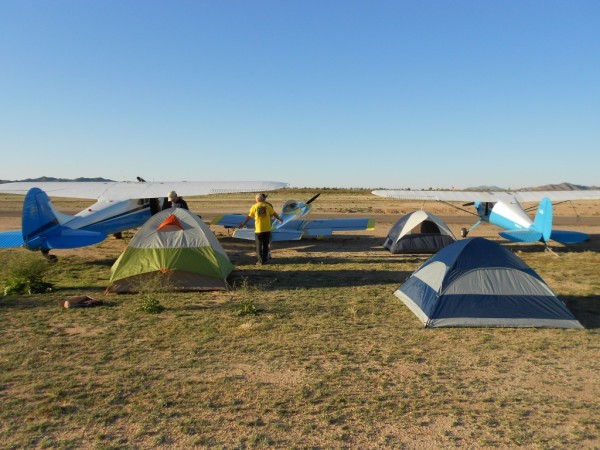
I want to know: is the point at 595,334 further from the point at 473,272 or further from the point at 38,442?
the point at 38,442

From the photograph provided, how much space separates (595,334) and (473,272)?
171 centimetres

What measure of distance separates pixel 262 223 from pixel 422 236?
4.86 m

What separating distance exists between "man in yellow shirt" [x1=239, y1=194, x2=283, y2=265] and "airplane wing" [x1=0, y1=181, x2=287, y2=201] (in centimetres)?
192

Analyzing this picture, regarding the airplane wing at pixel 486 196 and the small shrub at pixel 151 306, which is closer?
the small shrub at pixel 151 306

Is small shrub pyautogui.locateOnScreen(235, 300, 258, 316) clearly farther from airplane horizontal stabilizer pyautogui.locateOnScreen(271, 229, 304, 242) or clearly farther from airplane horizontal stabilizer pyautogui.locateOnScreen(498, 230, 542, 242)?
airplane horizontal stabilizer pyautogui.locateOnScreen(498, 230, 542, 242)

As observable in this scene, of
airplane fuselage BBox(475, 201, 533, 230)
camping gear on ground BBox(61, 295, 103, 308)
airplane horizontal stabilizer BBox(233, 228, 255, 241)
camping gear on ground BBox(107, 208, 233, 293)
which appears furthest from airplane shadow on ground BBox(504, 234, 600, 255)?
camping gear on ground BBox(61, 295, 103, 308)

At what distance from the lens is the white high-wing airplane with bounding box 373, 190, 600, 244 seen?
1282 cm

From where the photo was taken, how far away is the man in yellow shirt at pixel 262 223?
Result: 10.6m

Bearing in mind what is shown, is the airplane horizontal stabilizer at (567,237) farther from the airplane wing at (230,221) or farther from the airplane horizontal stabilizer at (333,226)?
the airplane wing at (230,221)

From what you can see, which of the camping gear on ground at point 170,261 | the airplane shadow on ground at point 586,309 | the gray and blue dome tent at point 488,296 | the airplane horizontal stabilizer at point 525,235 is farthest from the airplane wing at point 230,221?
the airplane shadow on ground at point 586,309

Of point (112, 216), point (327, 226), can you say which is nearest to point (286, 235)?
point (327, 226)

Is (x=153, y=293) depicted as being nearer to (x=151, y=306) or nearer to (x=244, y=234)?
(x=151, y=306)

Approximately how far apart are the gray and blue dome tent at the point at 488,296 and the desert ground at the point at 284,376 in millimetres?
175

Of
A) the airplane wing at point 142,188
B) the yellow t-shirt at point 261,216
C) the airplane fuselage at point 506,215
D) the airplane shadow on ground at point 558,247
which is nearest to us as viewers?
the yellow t-shirt at point 261,216
